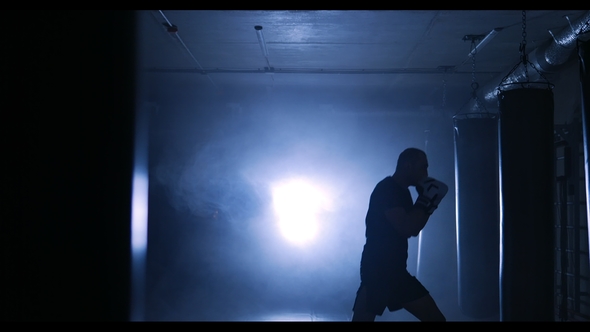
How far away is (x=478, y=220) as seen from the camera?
16.5 ft

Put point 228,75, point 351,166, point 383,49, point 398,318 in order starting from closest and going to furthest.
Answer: point 383,49, point 398,318, point 228,75, point 351,166

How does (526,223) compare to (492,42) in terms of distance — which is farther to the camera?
(492,42)

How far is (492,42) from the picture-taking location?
5.35 m

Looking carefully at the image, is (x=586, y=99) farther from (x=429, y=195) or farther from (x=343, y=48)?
(x=343, y=48)

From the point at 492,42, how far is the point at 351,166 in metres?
3.73

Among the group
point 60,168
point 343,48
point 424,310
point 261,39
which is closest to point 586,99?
point 424,310

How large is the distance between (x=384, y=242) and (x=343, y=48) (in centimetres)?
306

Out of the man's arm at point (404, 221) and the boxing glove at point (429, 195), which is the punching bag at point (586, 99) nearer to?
the boxing glove at point (429, 195)

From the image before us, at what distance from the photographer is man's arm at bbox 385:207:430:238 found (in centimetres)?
296

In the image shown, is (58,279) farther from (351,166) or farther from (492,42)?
(351,166)

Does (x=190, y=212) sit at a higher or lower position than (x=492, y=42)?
lower

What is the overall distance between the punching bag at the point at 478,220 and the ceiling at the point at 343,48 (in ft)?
3.32

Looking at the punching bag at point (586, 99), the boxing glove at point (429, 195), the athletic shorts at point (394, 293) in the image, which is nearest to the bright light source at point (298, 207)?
the boxing glove at point (429, 195)

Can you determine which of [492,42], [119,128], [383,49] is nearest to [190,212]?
[383,49]
